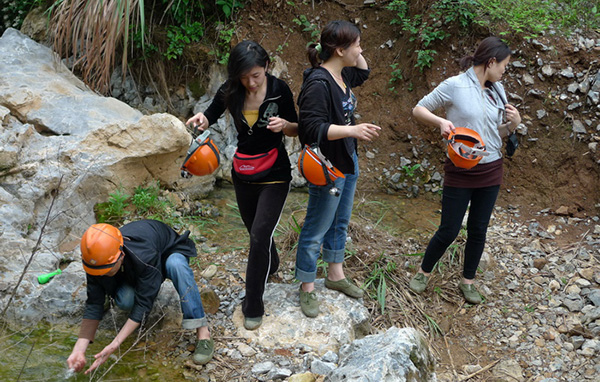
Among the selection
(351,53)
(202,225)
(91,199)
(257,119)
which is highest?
(351,53)

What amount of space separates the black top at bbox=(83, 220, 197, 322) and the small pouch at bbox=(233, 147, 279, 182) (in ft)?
1.73

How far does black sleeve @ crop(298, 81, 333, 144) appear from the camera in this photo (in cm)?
237

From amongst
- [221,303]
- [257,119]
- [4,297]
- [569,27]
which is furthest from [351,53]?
[569,27]

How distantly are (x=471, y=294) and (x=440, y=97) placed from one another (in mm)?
1277

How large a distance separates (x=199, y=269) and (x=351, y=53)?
1730 mm

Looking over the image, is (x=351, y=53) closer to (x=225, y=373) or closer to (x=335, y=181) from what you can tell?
(x=335, y=181)

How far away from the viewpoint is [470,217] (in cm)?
309

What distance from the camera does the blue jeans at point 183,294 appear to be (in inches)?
100

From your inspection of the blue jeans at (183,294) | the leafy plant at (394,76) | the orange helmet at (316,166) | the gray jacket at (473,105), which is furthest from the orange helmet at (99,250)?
Result: the leafy plant at (394,76)

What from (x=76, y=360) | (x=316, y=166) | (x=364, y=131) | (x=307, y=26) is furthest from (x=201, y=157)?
(x=307, y=26)

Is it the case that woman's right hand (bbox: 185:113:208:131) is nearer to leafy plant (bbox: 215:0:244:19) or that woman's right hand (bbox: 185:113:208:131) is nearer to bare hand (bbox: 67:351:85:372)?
bare hand (bbox: 67:351:85:372)

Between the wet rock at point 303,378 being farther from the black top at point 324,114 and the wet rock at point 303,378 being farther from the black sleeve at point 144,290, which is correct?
the black top at point 324,114

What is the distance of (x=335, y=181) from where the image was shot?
264 centimetres

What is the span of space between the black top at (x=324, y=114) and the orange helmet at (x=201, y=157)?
17.6 inches
